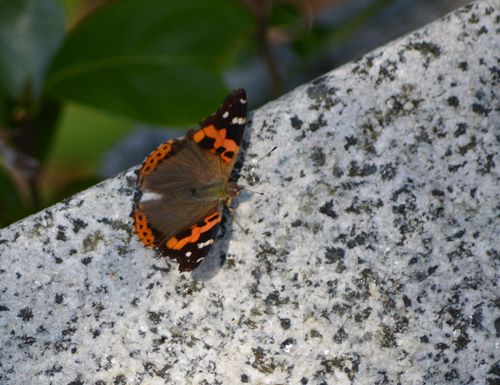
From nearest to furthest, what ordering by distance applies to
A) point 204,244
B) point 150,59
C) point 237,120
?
1. point 204,244
2. point 237,120
3. point 150,59

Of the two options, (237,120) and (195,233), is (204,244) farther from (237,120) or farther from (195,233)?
(237,120)

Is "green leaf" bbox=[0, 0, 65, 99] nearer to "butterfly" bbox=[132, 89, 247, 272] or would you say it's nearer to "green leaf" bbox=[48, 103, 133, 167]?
"butterfly" bbox=[132, 89, 247, 272]

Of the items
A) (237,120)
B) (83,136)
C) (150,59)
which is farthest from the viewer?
(83,136)

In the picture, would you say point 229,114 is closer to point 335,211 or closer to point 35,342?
point 335,211

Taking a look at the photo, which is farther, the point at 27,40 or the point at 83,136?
the point at 83,136

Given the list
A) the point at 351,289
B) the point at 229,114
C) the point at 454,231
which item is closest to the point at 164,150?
the point at 229,114

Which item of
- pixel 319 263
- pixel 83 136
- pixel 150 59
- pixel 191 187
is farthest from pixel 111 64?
pixel 83 136

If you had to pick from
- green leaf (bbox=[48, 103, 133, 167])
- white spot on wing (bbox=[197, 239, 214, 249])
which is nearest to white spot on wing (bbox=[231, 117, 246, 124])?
white spot on wing (bbox=[197, 239, 214, 249])

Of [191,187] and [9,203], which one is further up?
[9,203]

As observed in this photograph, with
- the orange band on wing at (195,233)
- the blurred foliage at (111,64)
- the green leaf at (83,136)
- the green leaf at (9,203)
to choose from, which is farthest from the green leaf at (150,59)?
the green leaf at (83,136)
